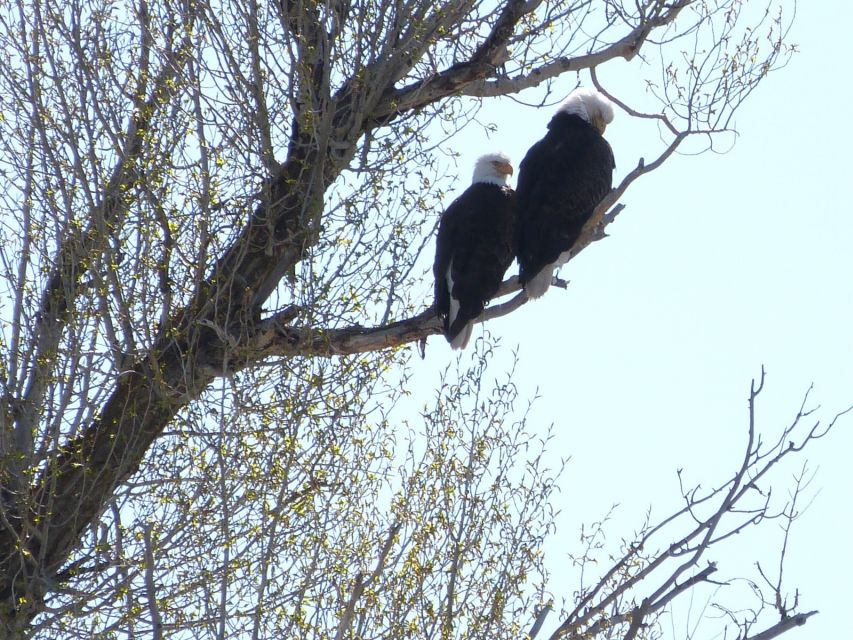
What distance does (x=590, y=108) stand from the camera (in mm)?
7922

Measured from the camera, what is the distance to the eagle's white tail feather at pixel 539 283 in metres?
6.93

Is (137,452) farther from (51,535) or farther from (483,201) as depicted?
(483,201)

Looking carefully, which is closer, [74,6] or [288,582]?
[288,582]

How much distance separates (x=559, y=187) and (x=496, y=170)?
577 mm

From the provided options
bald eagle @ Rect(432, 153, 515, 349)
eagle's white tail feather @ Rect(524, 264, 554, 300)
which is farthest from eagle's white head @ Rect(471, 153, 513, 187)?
eagle's white tail feather @ Rect(524, 264, 554, 300)

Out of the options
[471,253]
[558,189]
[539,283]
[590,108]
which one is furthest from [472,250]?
[590,108]

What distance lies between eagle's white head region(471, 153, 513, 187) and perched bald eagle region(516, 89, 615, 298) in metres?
0.10

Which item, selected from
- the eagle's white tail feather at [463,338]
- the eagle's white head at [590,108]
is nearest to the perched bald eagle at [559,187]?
the eagle's white head at [590,108]

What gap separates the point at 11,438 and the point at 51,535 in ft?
1.79

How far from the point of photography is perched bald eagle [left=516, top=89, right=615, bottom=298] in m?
6.94

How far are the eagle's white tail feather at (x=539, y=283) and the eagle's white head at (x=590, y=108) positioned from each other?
A: 1.33 meters

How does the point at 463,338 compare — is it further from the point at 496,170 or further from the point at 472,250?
the point at 496,170

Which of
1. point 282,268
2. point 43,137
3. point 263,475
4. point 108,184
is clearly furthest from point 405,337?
point 43,137

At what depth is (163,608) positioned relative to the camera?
653cm
